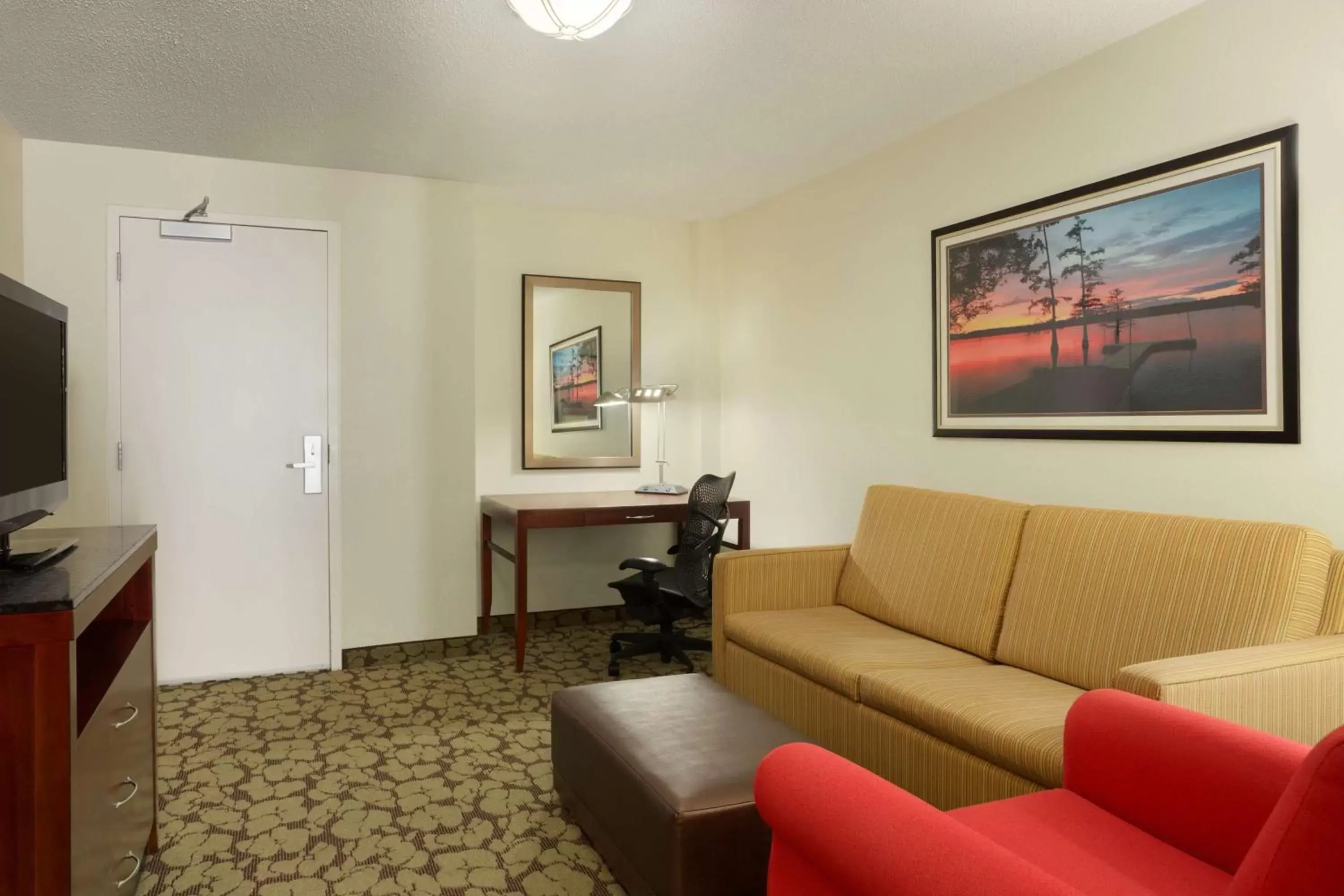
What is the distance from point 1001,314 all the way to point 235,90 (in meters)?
2.92

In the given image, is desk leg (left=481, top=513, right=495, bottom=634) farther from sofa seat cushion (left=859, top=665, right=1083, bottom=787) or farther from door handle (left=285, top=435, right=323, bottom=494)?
sofa seat cushion (left=859, top=665, right=1083, bottom=787)

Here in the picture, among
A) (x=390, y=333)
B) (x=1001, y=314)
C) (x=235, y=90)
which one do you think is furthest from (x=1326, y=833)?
(x=390, y=333)

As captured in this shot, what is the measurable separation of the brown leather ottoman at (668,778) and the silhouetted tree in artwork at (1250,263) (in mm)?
1775

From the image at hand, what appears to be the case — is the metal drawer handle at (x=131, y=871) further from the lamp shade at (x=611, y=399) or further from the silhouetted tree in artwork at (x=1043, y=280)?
the lamp shade at (x=611, y=399)

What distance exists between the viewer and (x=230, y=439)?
12.8 ft

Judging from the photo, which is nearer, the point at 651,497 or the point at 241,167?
the point at 241,167

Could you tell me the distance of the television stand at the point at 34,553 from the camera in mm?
1658

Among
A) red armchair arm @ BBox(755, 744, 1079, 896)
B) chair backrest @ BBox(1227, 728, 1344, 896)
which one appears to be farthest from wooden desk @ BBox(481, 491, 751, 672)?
chair backrest @ BBox(1227, 728, 1344, 896)

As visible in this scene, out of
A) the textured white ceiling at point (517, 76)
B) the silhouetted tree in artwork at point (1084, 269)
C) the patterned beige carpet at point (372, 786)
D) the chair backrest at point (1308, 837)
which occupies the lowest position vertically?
the patterned beige carpet at point (372, 786)

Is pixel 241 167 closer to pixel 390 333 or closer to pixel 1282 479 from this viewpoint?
pixel 390 333

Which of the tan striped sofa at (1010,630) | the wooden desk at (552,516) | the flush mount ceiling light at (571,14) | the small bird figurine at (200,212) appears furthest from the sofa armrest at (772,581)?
the small bird figurine at (200,212)

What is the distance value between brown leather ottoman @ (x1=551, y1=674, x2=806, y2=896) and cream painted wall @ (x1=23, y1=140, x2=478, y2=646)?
1955mm

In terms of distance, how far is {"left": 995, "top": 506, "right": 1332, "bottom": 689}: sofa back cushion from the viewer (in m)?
2.01

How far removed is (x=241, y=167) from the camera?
392 cm
